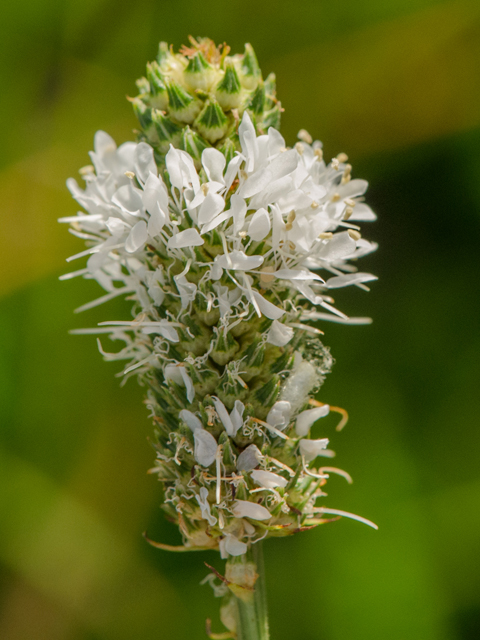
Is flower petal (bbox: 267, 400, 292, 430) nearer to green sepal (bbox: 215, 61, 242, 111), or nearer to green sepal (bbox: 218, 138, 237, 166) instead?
green sepal (bbox: 218, 138, 237, 166)

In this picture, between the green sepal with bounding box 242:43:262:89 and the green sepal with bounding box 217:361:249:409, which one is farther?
the green sepal with bounding box 242:43:262:89

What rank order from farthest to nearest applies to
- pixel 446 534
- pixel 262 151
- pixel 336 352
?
pixel 336 352
pixel 446 534
pixel 262 151

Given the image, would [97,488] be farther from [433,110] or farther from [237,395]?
[433,110]

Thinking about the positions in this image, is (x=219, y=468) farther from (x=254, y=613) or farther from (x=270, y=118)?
(x=270, y=118)

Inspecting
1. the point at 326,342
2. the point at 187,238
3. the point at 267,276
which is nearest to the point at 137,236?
the point at 187,238

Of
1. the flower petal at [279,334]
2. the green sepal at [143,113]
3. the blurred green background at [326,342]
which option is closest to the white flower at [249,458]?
the flower petal at [279,334]

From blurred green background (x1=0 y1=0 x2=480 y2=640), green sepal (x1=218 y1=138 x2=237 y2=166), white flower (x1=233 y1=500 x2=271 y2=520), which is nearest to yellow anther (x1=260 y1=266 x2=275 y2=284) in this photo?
green sepal (x1=218 y1=138 x2=237 y2=166)

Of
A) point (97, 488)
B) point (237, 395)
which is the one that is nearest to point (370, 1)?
point (237, 395)
